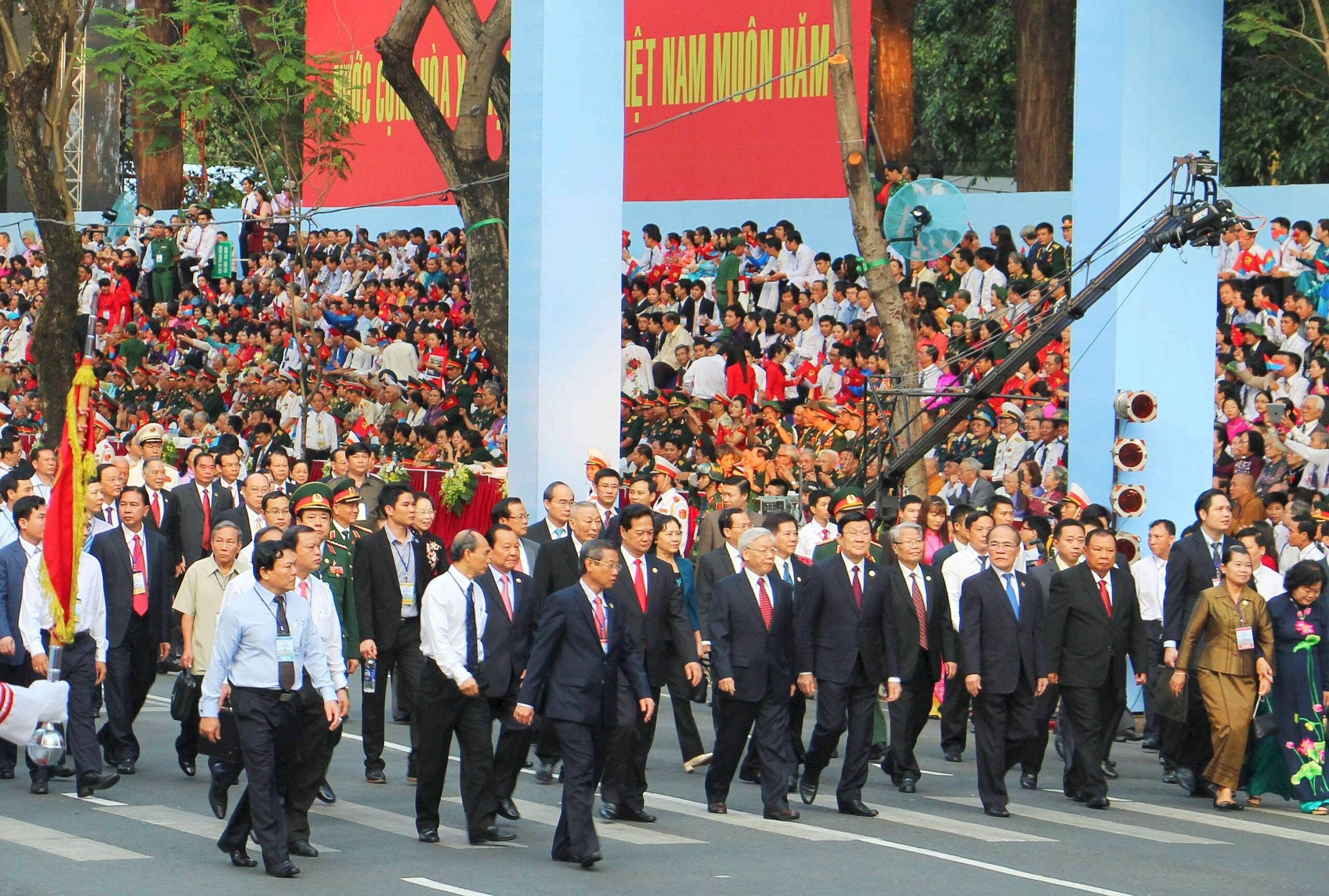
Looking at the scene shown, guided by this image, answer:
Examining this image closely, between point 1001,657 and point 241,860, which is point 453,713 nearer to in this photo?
point 241,860

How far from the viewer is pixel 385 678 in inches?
479

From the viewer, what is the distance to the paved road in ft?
30.6

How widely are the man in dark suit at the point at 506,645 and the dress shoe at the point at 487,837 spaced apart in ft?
0.78

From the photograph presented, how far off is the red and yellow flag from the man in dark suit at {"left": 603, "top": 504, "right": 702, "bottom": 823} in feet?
9.89

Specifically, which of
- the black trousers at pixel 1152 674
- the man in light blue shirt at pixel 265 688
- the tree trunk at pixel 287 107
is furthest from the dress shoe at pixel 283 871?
the tree trunk at pixel 287 107

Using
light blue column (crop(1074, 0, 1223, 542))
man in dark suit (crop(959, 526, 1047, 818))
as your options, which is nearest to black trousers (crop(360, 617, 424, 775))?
man in dark suit (crop(959, 526, 1047, 818))

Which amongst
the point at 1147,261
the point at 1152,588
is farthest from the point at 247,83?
the point at 1152,588

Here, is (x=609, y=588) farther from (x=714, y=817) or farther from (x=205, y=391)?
(x=205, y=391)

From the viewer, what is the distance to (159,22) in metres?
35.5

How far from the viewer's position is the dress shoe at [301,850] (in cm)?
977

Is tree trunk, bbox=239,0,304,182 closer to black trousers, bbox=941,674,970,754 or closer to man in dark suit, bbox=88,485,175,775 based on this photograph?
man in dark suit, bbox=88,485,175,775

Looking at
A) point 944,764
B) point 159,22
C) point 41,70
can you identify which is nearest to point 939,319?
point 944,764

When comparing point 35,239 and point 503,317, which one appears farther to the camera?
point 35,239

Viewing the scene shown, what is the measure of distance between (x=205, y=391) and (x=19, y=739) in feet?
64.8
